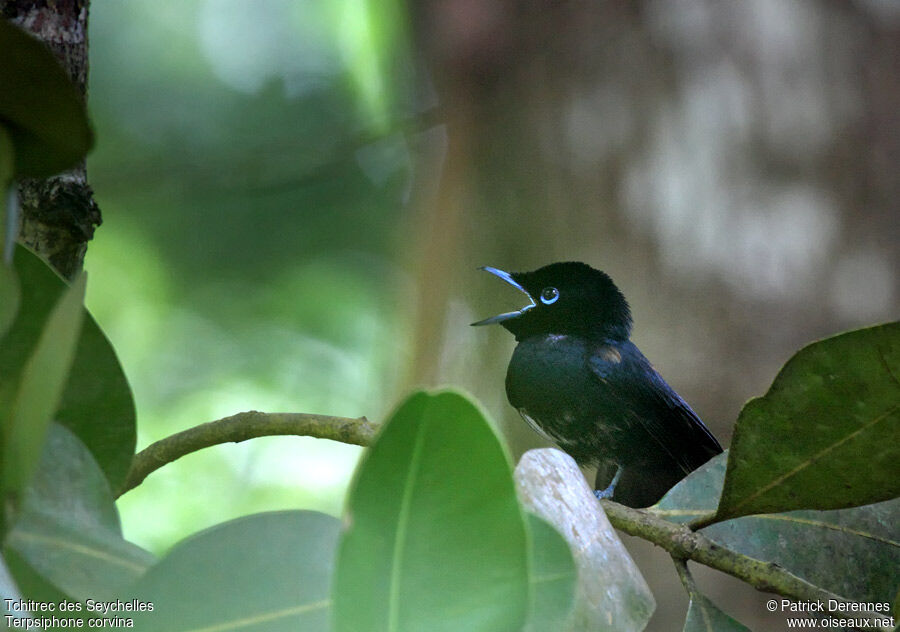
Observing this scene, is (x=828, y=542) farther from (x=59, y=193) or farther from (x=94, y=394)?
(x=59, y=193)

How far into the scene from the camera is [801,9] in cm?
158

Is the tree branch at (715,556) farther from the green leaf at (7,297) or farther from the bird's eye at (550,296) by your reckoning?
the bird's eye at (550,296)

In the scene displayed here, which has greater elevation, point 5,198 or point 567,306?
point 5,198

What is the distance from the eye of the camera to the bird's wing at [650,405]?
2.66 ft

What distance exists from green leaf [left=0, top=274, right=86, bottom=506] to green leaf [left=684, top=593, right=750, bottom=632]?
32 centimetres

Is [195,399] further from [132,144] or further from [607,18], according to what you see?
[607,18]

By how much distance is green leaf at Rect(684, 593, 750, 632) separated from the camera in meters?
0.40

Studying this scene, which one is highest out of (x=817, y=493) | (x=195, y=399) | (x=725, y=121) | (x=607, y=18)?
(x=607, y=18)

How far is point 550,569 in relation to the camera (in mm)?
277

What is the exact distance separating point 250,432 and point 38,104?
0.32 meters

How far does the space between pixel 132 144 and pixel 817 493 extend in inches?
90.9

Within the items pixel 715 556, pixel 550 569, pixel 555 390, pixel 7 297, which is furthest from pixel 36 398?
pixel 555 390

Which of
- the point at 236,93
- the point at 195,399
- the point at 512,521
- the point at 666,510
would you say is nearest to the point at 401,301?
the point at 195,399

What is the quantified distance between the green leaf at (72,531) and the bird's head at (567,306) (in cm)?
59
